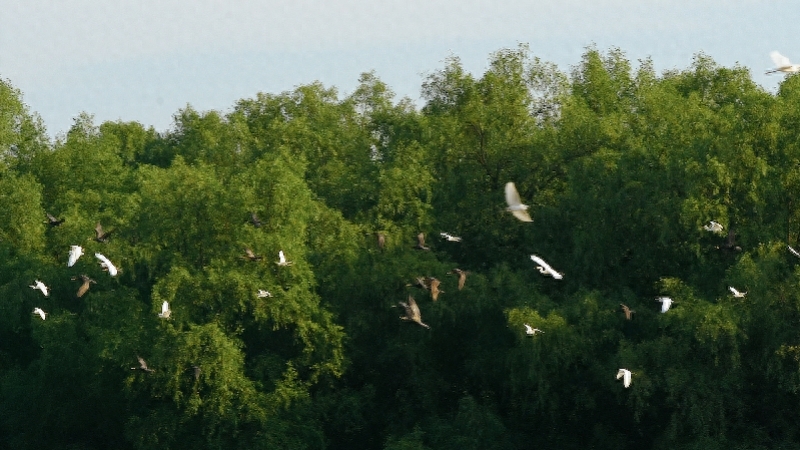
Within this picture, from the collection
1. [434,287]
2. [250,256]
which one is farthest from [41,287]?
[434,287]

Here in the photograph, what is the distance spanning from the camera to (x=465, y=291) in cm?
4622

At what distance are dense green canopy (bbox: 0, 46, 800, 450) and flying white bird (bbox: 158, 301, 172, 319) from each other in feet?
2.08

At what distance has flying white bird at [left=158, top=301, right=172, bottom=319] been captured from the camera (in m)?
44.2

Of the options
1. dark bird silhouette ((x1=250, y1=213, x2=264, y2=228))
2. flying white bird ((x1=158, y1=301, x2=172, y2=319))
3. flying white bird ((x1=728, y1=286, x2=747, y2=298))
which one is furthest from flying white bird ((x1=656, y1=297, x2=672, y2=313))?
flying white bird ((x1=158, y1=301, x2=172, y2=319))

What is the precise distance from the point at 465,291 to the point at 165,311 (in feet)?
25.2

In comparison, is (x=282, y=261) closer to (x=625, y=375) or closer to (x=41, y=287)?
(x=41, y=287)

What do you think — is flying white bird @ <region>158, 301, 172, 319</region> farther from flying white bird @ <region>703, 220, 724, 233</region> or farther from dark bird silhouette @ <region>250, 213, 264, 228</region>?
flying white bird @ <region>703, 220, 724, 233</region>

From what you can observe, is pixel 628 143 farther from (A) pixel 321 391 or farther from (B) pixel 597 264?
(A) pixel 321 391

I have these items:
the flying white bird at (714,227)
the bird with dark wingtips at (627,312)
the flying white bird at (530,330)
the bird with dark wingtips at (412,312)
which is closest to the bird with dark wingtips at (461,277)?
the bird with dark wingtips at (412,312)

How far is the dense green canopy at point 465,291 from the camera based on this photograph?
42250 millimetres

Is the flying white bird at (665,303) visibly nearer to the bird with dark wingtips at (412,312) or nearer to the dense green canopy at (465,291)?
the dense green canopy at (465,291)

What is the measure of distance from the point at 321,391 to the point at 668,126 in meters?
11.9

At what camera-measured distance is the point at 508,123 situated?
5381 cm

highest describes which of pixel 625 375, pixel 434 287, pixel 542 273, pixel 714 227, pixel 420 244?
pixel 714 227
